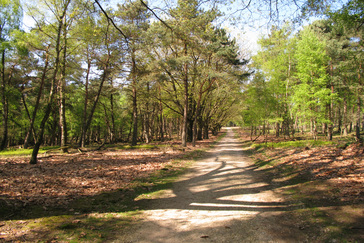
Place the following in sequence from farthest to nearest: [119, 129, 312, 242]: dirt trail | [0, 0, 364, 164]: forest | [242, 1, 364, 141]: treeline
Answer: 1. [242, 1, 364, 141]: treeline
2. [0, 0, 364, 164]: forest
3. [119, 129, 312, 242]: dirt trail

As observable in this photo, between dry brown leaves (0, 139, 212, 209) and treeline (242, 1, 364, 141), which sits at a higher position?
treeline (242, 1, 364, 141)

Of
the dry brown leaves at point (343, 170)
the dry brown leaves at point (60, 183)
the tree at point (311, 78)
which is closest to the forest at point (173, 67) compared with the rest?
the tree at point (311, 78)

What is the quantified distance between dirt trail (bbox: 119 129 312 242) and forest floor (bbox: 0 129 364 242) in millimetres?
19

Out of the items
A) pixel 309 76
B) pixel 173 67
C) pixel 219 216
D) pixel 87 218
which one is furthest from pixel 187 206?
pixel 309 76

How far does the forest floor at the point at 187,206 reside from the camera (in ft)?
12.2

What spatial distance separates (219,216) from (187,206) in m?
1.01

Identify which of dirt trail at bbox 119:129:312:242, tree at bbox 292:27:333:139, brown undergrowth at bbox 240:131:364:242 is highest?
tree at bbox 292:27:333:139

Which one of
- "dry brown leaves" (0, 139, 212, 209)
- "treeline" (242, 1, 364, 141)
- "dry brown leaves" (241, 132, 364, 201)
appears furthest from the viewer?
"treeline" (242, 1, 364, 141)

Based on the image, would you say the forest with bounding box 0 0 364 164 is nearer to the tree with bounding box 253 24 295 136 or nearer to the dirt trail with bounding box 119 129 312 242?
the tree with bounding box 253 24 295 136

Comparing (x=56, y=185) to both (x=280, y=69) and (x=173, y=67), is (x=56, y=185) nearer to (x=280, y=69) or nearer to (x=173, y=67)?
(x=173, y=67)

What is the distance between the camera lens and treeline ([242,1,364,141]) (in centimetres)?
2017

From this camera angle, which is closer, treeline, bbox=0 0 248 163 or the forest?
treeline, bbox=0 0 248 163

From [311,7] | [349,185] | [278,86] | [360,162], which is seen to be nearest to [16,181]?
[349,185]

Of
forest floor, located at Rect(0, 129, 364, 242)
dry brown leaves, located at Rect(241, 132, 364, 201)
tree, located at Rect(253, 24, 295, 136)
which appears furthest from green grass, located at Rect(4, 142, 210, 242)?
tree, located at Rect(253, 24, 295, 136)
